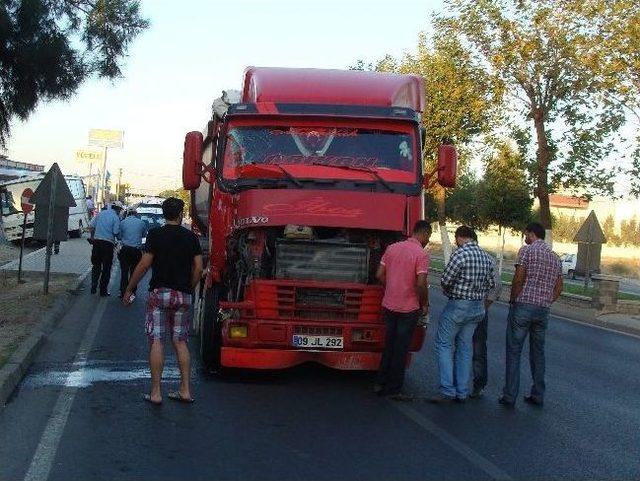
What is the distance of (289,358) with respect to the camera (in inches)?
377

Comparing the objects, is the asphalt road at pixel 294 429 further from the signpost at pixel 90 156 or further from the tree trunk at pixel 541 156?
the signpost at pixel 90 156

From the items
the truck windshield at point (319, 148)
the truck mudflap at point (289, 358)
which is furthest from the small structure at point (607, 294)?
the truck mudflap at point (289, 358)

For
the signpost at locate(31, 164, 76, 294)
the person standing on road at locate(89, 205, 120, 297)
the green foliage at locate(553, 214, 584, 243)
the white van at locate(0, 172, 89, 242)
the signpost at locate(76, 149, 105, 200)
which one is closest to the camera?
the signpost at locate(31, 164, 76, 294)

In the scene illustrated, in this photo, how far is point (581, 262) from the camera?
84.8ft

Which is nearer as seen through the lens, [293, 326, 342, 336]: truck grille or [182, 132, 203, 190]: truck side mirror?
[293, 326, 342, 336]: truck grille

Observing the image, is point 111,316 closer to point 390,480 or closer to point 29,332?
point 29,332

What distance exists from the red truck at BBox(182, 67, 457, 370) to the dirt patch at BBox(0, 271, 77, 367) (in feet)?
8.00

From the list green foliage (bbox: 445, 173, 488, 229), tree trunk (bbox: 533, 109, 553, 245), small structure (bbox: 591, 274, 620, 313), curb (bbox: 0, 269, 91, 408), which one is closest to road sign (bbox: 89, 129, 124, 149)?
green foliage (bbox: 445, 173, 488, 229)

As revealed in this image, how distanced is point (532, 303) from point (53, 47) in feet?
39.7

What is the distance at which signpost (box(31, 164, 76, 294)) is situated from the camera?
17.3 meters

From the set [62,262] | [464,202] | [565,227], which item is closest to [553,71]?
[62,262]

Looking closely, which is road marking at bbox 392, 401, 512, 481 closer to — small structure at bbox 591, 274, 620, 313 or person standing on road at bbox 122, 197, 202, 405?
person standing on road at bbox 122, 197, 202, 405

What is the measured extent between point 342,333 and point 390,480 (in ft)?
11.0

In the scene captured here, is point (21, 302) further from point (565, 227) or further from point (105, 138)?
point (105, 138)
